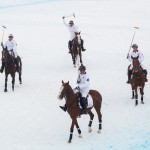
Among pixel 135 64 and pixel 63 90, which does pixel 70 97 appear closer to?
pixel 63 90

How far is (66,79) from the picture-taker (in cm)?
2572

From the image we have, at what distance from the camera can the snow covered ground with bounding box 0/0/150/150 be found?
16.8 meters

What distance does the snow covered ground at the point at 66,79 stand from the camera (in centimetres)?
1675

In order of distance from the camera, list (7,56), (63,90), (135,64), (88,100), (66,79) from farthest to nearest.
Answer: (66,79) < (7,56) < (135,64) < (88,100) < (63,90)

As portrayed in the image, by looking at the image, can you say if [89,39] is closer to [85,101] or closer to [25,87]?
[25,87]

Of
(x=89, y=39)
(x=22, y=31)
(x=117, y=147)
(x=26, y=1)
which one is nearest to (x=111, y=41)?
(x=89, y=39)

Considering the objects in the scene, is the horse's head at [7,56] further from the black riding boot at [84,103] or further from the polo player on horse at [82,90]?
the black riding boot at [84,103]

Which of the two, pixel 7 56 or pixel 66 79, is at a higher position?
pixel 7 56

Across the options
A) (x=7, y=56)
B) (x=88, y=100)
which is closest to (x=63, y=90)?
(x=88, y=100)

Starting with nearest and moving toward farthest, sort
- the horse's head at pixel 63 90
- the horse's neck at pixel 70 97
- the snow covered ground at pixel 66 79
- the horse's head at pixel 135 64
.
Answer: the horse's head at pixel 63 90
the horse's neck at pixel 70 97
the snow covered ground at pixel 66 79
the horse's head at pixel 135 64

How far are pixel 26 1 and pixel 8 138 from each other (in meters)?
53.7

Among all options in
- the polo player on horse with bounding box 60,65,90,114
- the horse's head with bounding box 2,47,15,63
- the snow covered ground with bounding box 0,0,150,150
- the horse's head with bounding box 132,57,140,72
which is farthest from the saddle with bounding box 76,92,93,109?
the horse's head with bounding box 2,47,15,63

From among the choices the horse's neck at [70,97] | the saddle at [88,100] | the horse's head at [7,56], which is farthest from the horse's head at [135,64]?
the horse's head at [7,56]

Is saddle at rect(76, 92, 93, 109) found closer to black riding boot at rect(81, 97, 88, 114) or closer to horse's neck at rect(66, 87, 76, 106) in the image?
black riding boot at rect(81, 97, 88, 114)
